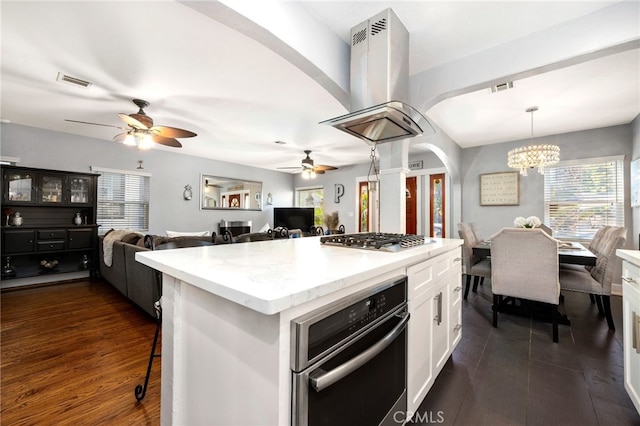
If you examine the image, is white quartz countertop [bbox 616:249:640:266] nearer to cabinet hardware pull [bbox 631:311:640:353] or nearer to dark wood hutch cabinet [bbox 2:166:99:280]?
cabinet hardware pull [bbox 631:311:640:353]

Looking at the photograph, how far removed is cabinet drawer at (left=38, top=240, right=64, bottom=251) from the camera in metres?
3.89

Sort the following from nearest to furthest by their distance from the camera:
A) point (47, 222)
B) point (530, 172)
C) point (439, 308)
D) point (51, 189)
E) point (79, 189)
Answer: point (439, 308)
point (51, 189)
point (47, 222)
point (79, 189)
point (530, 172)

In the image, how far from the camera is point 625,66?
2.38m

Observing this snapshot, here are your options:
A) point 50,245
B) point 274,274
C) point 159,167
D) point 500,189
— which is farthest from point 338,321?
point 159,167

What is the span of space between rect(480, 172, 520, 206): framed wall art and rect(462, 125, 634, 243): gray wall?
76 mm

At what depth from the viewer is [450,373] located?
180cm

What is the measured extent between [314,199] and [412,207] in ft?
10.1

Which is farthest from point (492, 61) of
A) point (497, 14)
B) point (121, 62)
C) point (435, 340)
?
point (121, 62)

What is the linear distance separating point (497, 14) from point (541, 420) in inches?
97.0

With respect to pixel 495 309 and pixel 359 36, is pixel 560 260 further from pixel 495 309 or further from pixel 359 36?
pixel 359 36

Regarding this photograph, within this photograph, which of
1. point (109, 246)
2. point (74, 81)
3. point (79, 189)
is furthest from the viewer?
point (79, 189)

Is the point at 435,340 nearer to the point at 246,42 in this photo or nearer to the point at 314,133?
the point at 246,42

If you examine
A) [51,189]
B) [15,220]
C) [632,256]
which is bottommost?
[632,256]

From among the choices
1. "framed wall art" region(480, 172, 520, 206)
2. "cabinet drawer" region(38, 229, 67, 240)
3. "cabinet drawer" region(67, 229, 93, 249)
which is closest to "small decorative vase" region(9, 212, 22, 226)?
"cabinet drawer" region(38, 229, 67, 240)
